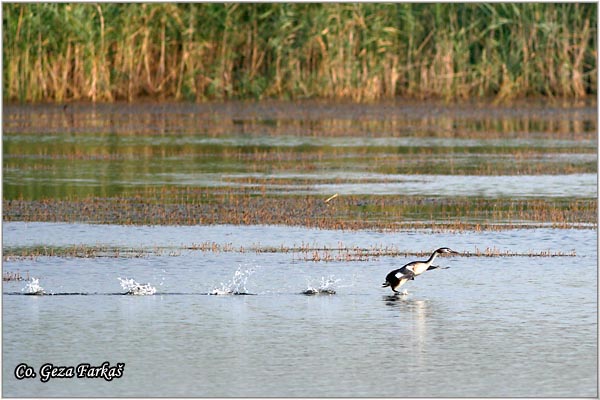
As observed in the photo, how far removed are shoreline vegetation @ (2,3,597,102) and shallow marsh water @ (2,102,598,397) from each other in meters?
5.60

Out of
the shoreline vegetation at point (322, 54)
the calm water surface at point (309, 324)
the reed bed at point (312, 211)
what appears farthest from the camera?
the shoreline vegetation at point (322, 54)

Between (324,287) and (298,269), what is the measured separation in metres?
0.86

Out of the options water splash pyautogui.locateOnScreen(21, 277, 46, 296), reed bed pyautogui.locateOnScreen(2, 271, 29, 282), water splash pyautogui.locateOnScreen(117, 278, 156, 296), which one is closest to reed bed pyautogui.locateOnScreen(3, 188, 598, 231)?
reed bed pyautogui.locateOnScreen(2, 271, 29, 282)

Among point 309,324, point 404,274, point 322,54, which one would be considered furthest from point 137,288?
point 322,54

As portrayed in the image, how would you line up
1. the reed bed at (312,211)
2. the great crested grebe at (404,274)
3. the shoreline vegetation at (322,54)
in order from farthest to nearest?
the shoreline vegetation at (322,54) < the reed bed at (312,211) < the great crested grebe at (404,274)

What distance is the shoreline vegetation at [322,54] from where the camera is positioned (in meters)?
28.5

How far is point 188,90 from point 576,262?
748 inches

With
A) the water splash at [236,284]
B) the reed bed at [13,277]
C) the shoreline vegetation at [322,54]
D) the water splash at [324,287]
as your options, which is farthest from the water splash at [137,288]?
the shoreline vegetation at [322,54]

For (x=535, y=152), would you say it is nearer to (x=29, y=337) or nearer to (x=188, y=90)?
(x=188, y=90)

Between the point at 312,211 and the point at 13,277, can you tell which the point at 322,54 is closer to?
the point at 312,211

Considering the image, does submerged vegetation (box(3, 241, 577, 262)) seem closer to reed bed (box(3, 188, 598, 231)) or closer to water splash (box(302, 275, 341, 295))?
water splash (box(302, 275, 341, 295))

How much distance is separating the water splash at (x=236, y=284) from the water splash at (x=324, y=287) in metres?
0.49

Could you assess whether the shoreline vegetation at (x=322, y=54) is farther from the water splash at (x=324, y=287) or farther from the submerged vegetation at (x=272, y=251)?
the water splash at (x=324, y=287)

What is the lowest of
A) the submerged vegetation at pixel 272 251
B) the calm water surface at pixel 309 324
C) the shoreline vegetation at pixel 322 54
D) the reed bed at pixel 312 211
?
the calm water surface at pixel 309 324
